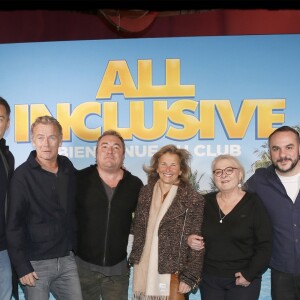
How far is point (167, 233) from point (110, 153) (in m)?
0.61

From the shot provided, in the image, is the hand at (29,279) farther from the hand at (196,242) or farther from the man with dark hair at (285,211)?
the man with dark hair at (285,211)

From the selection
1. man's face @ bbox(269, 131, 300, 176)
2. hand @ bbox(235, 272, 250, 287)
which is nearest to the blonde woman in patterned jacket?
hand @ bbox(235, 272, 250, 287)

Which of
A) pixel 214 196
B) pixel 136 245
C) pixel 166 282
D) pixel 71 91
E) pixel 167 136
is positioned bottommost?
pixel 166 282

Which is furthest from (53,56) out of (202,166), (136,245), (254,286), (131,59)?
(254,286)

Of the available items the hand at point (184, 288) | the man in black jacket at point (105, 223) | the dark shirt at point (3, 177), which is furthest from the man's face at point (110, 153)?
the hand at point (184, 288)

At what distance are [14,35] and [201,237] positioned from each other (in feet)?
7.61

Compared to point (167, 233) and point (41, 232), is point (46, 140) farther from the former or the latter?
point (167, 233)

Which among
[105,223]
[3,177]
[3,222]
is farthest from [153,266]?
[3,177]

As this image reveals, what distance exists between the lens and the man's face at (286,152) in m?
2.82

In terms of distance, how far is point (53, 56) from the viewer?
3.72m

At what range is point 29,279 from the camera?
2.68 meters

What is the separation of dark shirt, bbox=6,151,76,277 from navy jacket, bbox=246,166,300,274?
1269 mm

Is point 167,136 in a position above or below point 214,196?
above

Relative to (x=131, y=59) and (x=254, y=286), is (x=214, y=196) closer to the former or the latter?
(x=254, y=286)
